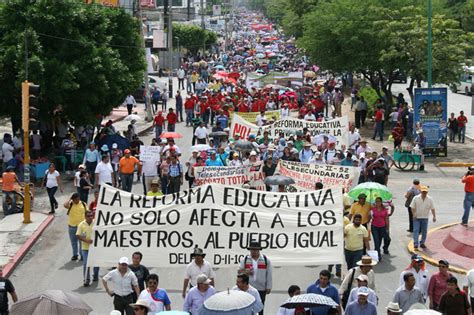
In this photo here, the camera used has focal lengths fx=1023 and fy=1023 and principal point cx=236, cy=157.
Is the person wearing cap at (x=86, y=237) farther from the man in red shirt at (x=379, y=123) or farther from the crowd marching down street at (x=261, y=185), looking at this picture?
the man in red shirt at (x=379, y=123)

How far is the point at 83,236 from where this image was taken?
675 inches

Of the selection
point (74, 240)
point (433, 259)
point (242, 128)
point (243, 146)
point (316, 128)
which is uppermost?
point (316, 128)

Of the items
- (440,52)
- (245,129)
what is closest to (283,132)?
(245,129)

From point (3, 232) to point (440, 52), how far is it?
68.4 ft

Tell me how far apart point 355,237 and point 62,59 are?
54.4 feet

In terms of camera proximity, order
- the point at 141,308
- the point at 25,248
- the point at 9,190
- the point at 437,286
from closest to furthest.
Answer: the point at 141,308 → the point at 437,286 → the point at 25,248 → the point at 9,190

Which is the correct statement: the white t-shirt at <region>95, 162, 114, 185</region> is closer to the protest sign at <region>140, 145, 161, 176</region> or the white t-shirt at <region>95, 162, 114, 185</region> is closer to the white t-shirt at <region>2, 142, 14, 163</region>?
the protest sign at <region>140, 145, 161, 176</region>

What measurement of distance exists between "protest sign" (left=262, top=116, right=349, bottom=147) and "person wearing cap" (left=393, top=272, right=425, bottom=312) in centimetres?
1601

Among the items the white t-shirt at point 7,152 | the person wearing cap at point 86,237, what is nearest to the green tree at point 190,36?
the white t-shirt at point 7,152

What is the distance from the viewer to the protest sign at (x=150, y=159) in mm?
24625

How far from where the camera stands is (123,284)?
13844mm

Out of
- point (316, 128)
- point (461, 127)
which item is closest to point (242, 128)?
point (316, 128)

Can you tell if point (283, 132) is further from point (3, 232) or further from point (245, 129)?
point (3, 232)

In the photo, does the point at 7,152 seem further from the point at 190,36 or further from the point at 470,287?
the point at 190,36
